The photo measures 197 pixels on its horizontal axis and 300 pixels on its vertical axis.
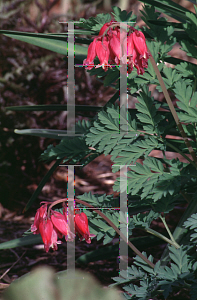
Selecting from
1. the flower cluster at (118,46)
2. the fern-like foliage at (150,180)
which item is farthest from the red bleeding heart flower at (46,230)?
the flower cluster at (118,46)

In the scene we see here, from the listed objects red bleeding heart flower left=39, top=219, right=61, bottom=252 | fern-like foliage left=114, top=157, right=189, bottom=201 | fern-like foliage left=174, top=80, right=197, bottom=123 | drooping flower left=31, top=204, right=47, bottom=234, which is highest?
fern-like foliage left=174, top=80, right=197, bottom=123

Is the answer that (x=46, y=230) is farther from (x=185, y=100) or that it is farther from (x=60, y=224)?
(x=185, y=100)

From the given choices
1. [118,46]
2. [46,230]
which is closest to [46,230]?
[46,230]

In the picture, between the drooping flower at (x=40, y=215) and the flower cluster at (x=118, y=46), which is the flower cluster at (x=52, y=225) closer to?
the drooping flower at (x=40, y=215)

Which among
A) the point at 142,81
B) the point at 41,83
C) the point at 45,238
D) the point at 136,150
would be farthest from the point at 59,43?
the point at 41,83

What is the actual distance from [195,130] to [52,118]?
1067mm

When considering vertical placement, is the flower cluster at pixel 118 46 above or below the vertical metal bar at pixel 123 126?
above

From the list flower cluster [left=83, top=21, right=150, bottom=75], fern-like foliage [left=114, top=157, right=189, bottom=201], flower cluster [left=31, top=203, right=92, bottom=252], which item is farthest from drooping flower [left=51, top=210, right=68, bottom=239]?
flower cluster [left=83, top=21, right=150, bottom=75]

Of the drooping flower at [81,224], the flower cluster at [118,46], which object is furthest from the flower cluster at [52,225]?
the flower cluster at [118,46]

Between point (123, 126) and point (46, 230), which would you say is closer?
point (46, 230)

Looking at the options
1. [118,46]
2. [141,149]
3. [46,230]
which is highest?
[118,46]

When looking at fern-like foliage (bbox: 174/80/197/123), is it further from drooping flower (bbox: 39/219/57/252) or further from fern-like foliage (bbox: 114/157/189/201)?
drooping flower (bbox: 39/219/57/252)

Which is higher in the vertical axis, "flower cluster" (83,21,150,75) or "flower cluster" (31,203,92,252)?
"flower cluster" (83,21,150,75)

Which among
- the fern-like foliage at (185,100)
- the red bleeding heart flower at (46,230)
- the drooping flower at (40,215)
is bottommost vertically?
the red bleeding heart flower at (46,230)
